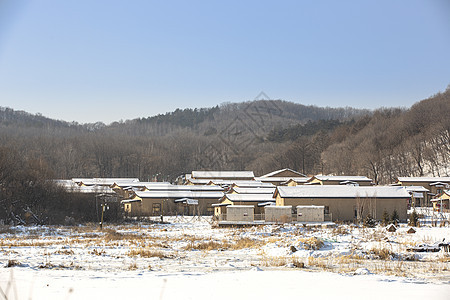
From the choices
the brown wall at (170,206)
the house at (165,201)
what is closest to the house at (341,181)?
the house at (165,201)

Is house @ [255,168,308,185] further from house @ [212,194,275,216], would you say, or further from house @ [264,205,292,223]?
house @ [264,205,292,223]

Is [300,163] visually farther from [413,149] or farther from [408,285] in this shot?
[408,285]

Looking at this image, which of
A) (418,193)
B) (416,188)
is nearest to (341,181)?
(416,188)

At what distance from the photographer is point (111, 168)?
9388cm

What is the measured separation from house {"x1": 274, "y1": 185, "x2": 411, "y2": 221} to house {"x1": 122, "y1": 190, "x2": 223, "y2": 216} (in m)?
13.3

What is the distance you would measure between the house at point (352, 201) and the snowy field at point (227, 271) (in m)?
16.8

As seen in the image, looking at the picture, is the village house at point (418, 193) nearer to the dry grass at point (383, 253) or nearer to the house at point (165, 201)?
the house at point (165, 201)

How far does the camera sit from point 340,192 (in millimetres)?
37156

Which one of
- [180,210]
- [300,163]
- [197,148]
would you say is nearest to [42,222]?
[180,210]

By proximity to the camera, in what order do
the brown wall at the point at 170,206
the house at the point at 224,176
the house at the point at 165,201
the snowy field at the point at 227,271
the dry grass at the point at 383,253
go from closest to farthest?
the snowy field at the point at 227,271 < the dry grass at the point at 383,253 < the brown wall at the point at 170,206 < the house at the point at 165,201 < the house at the point at 224,176

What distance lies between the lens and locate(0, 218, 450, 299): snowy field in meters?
8.28

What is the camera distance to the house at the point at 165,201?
154 feet

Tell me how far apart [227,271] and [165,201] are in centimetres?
3700

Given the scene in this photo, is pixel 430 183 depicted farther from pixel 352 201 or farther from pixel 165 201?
pixel 165 201
